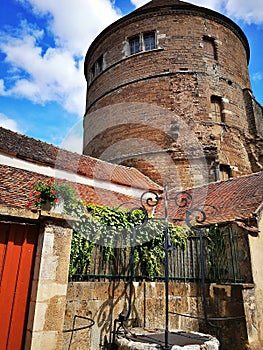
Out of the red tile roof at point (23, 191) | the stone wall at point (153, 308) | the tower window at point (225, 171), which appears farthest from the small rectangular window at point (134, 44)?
the stone wall at point (153, 308)

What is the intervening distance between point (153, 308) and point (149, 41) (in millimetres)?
17516

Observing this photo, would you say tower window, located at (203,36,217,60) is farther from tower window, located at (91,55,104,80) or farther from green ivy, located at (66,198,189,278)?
green ivy, located at (66,198,189,278)

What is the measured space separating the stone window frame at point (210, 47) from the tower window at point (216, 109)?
2.86 metres

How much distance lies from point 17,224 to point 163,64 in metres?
16.3

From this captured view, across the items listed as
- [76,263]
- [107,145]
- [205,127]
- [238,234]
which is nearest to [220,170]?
[205,127]

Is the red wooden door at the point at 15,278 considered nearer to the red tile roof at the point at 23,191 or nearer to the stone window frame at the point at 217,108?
the red tile roof at the point at 23,191

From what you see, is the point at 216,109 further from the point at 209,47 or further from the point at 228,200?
the point at 228,200

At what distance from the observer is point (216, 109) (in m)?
17.5

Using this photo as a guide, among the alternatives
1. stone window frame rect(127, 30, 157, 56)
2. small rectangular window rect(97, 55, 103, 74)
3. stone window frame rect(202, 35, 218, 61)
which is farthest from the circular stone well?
small rectangular window rect(97, 55, 103, 74)

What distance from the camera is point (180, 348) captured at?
14.8 feet

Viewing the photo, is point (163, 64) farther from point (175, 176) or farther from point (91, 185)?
point (91, 185)

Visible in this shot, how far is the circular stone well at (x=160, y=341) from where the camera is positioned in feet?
15.1

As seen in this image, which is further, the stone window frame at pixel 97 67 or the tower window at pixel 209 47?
the stone window frame at pixel 97 67

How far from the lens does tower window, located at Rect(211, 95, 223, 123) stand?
17172 mm
